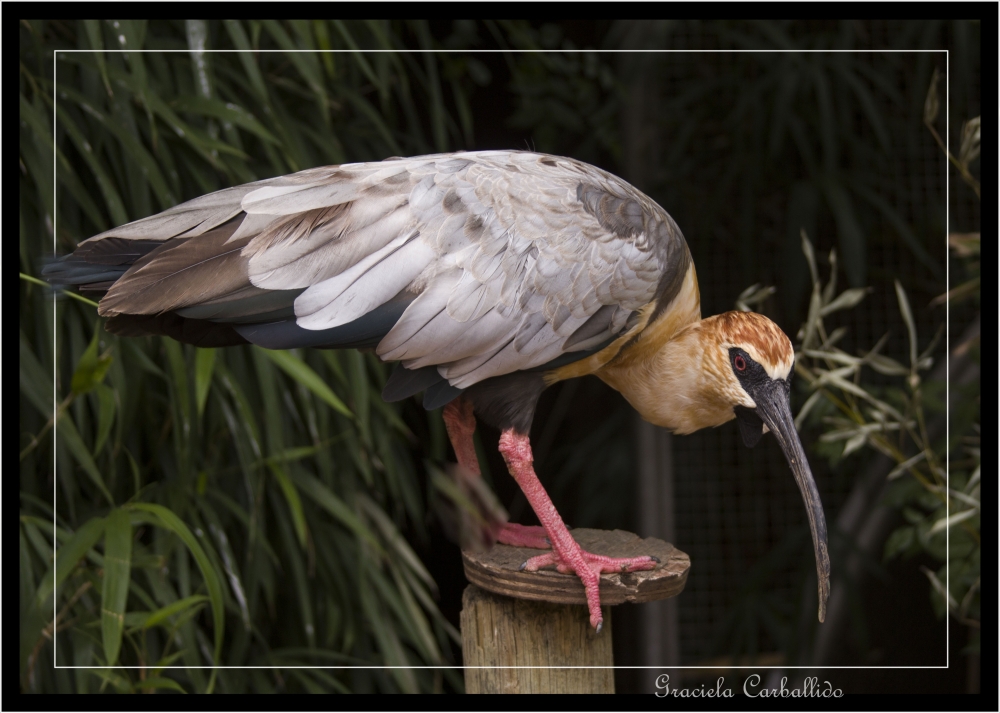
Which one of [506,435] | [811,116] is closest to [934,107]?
[811,116]

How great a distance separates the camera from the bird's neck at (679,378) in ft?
4.80

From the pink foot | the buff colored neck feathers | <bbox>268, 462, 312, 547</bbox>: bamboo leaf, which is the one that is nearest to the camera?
the buff colored neck feathers

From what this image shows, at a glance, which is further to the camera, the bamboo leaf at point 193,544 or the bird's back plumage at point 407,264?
the bamboo leaf at point 193,544

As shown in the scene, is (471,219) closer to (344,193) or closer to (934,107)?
(344,193)

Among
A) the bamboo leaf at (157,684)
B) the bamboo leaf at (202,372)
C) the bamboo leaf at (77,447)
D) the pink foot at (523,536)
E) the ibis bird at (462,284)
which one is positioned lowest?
the bamboo leaf at (157,684)

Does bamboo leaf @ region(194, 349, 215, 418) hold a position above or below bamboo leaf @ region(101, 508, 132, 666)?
above

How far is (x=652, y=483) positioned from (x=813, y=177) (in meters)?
0.72

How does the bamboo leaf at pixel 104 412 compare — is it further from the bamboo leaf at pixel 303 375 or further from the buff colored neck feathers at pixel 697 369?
the buff colored neck feathers at pixel 697 369

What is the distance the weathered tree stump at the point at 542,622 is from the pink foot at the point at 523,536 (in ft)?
0.16

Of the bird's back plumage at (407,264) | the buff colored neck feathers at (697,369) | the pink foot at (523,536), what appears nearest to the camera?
the bird's back plumage at (407,264)

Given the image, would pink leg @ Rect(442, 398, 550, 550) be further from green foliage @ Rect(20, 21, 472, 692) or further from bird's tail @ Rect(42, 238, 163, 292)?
bird's tail @ Rect(42, 238, 163, 292)

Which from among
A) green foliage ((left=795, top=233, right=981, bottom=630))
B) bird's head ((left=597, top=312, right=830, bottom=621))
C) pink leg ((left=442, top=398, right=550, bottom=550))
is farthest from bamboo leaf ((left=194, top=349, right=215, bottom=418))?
green foliage ((left=795, top=233, right=981, bottom=630))

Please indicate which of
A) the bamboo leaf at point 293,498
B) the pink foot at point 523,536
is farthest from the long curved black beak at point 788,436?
the bamboo leaf at point 293,498

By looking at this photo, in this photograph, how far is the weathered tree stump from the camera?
1405 millimetres
